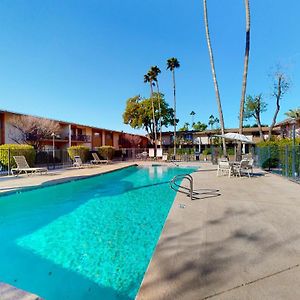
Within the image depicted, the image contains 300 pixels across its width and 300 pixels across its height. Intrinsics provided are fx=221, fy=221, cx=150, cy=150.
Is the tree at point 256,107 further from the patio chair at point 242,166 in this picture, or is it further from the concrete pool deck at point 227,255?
the concrete pool deck at point 227,255

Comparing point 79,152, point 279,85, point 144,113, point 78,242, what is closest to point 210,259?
point 78,242

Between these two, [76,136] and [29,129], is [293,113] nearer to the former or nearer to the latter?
[76,136]

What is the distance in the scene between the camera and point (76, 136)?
2938 centimetres

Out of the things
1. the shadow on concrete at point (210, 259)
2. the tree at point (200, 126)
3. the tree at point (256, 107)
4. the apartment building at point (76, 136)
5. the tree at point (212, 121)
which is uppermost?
the tree at point (212, 121)

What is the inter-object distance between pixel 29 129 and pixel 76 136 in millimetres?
8395

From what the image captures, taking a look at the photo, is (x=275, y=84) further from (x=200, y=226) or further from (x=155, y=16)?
(x=200, y=226)

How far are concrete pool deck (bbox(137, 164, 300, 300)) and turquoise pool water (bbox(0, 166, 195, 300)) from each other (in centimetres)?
72

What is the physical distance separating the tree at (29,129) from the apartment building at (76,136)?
177 millimetres

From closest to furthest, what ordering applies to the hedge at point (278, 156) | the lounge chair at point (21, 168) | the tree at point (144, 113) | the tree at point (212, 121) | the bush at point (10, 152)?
the hedge at point (278, 156), the lounge chair at point (21, 168), the bush at point (10, 152), the tree at point (144, 113), the tree at point (212, 121)

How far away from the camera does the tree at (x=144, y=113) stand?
36500 mm

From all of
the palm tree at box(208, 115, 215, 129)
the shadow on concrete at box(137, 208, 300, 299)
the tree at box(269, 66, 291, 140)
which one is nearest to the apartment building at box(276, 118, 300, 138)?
the tree at box(269, 66, 291, 140)

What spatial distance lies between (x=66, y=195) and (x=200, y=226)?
635 centimetres

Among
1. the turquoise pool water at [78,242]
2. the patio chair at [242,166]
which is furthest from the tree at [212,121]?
the turquoise pool water at [78,242]

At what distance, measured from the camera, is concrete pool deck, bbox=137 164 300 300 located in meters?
2.22
